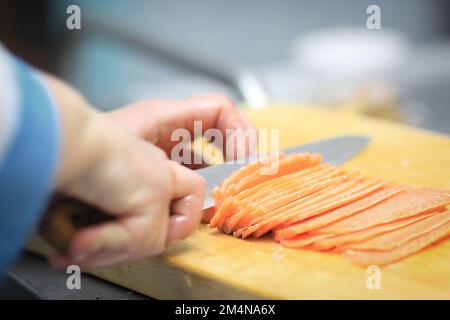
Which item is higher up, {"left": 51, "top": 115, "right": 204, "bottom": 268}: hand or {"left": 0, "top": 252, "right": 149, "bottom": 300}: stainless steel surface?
{"left": 51, "top": 115, "right": 204, "bottom": 268}: hand

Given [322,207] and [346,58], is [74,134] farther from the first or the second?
[346,58]

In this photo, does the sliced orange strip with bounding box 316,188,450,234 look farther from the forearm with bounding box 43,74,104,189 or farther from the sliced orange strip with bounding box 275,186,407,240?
the forearm with bounding box 43,74,104,189

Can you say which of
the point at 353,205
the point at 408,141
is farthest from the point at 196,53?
the point at 353,205

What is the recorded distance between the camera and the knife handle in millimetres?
671

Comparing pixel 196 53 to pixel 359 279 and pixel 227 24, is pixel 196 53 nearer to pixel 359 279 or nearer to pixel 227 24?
pixel 359 279

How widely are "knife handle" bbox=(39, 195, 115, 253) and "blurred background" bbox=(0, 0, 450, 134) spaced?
1.08 metres

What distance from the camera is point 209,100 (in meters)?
1.13

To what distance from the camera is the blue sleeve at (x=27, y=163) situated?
56cm
